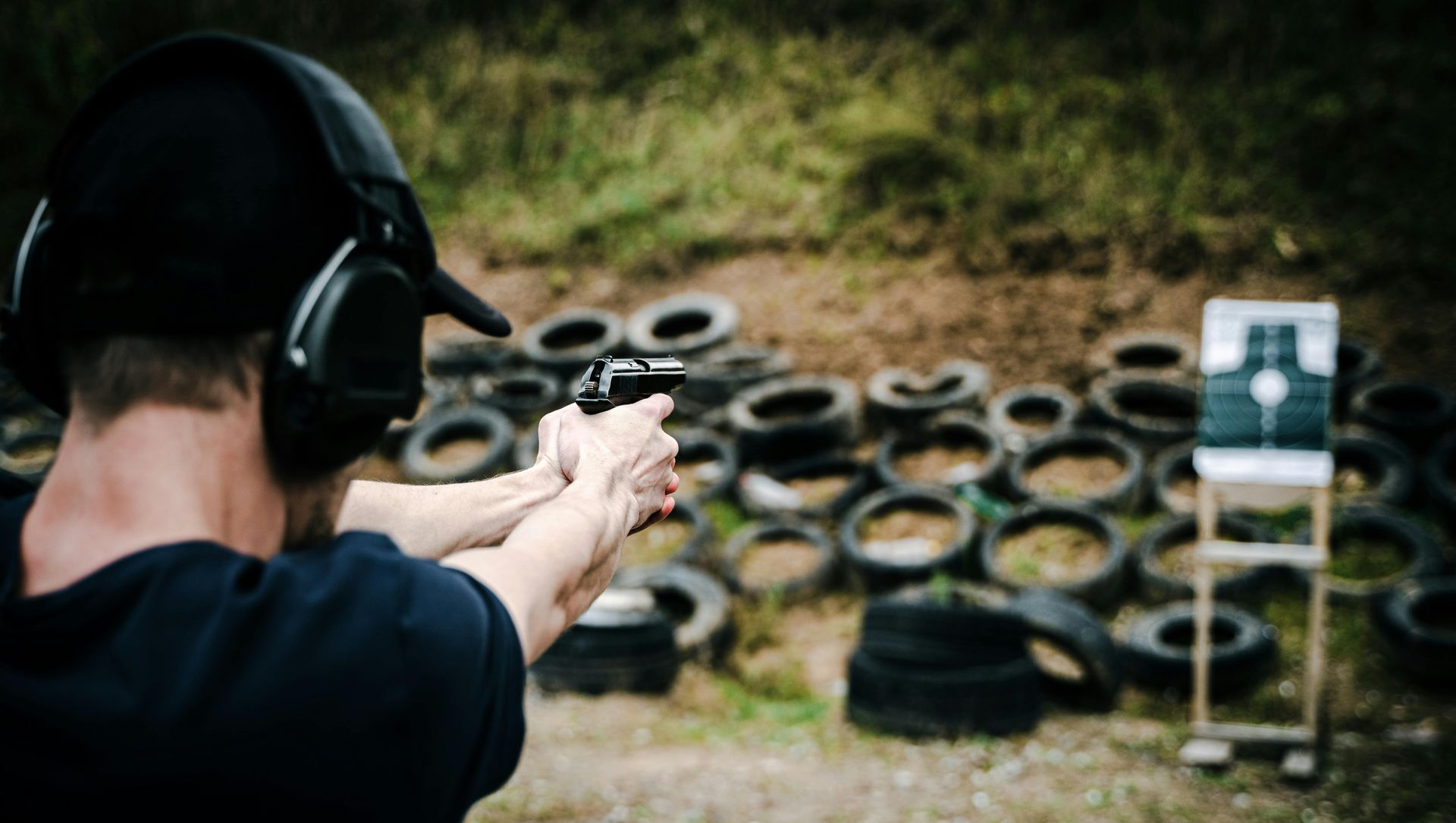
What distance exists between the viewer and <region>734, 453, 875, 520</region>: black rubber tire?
818cm

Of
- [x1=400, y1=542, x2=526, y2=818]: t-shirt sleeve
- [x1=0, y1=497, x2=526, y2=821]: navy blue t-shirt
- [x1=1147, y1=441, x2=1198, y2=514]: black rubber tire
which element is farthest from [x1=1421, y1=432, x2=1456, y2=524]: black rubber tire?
[x1=0, y1=497, x2=526, y2=821]: navy blue t-shirt

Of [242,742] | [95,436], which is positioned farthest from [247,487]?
[242,742]

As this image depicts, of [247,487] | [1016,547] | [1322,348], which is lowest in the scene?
[1016,547]

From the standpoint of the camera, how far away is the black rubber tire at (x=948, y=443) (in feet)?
27.2

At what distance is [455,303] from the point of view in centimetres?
140

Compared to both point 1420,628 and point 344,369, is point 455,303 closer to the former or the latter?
point 344,369

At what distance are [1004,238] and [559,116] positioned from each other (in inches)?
246

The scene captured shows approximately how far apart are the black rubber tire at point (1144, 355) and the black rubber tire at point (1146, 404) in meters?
0.32

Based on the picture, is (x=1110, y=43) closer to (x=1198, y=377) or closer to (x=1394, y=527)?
(x=1198, y=377)

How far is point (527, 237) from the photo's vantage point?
42.8 feet

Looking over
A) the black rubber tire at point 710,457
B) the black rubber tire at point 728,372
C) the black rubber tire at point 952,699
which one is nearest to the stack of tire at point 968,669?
the black rubber tire at point 952,699

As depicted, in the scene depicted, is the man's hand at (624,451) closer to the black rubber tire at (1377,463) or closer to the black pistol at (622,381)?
the black pistol at (622,381)

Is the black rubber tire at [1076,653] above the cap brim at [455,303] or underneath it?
underneath

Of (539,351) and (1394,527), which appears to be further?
(539,351)
